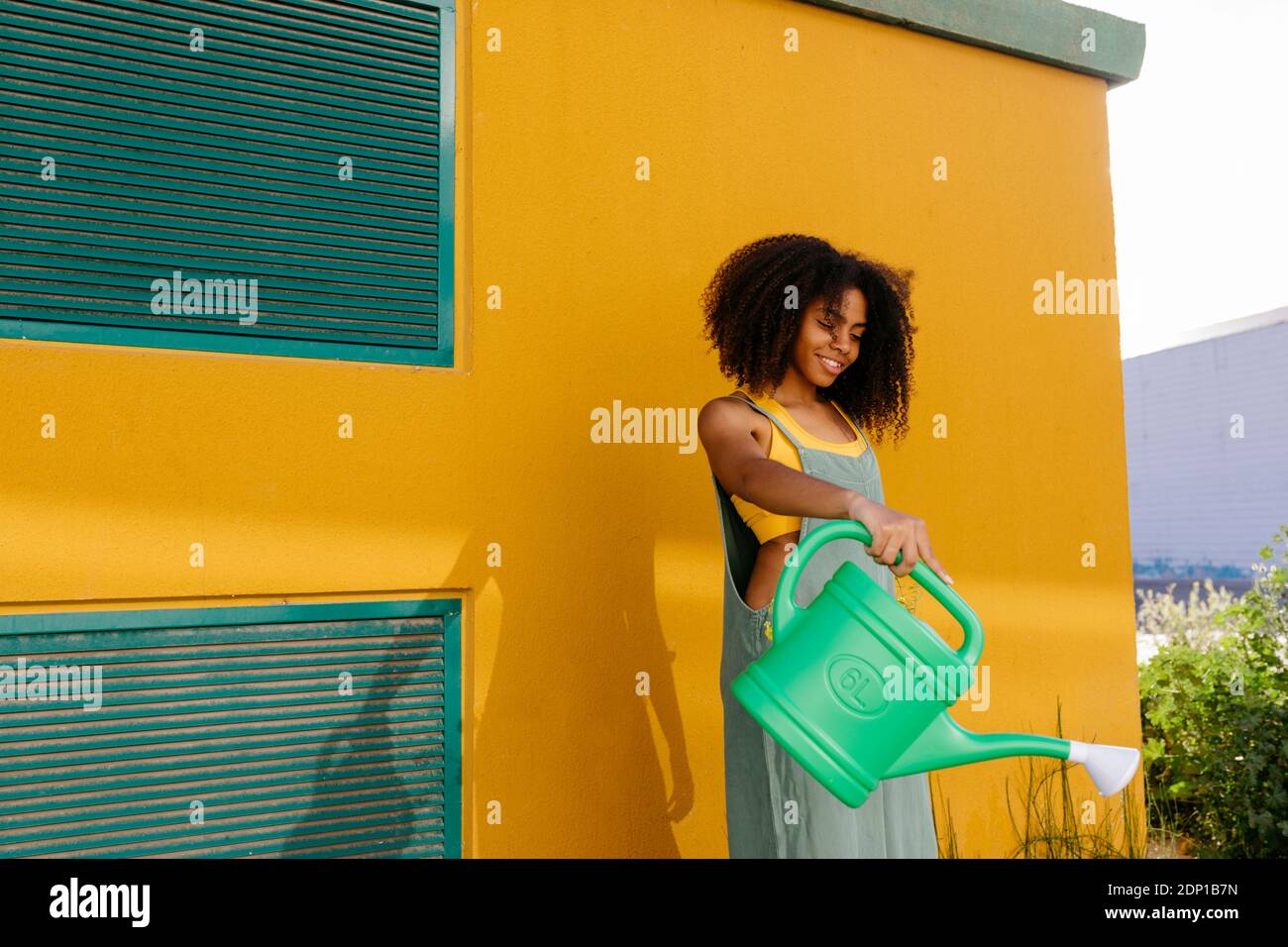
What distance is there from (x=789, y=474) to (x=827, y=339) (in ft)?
1.45

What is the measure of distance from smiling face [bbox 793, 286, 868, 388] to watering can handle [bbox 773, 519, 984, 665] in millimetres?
580

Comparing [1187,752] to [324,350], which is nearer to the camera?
[324,350]

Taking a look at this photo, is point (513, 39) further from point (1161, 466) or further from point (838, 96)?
point (1161, 466)

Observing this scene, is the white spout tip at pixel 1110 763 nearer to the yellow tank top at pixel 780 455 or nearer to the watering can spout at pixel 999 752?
the watering can spout at pixel 999 752

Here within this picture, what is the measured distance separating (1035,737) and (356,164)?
196 cm

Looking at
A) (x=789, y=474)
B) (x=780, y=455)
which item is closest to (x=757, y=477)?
(x=789, y=474)

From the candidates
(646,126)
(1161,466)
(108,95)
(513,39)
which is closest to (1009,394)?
(646,126)

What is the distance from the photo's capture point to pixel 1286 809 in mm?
3383

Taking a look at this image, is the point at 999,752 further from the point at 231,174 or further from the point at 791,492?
the point at 231,174

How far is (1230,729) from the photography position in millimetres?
3619

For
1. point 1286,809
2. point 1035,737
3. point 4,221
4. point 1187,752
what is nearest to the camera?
point 1035,737

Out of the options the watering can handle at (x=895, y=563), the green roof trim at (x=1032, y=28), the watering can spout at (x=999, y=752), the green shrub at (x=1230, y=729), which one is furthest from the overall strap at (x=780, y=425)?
the green shrub at (x=1230, y=729)

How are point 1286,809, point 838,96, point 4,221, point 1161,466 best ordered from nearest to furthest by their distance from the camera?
point 4,221
point 838,96
point 1286,809
point 1161,466

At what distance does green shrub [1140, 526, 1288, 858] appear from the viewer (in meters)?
3.44
